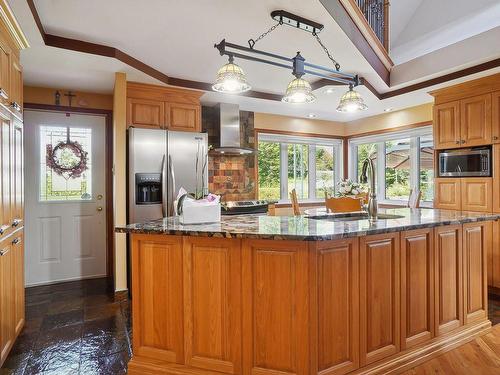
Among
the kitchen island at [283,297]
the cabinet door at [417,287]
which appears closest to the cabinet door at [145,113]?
the kitchen island at [283,297]

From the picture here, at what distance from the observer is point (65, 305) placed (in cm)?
314

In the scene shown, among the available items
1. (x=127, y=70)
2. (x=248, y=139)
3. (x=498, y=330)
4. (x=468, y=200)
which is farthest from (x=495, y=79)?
(x=127, y=70)

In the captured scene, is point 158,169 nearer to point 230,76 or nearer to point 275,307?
point 230,76

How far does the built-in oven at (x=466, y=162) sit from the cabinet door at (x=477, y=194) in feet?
0.22

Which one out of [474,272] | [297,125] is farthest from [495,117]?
[297,125]

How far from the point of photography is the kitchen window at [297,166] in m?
5.25

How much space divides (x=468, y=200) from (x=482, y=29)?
1.78 m

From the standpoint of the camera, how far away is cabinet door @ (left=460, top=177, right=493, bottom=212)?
10.9 ft

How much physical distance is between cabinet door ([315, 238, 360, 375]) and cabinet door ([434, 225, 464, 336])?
0.79 metres

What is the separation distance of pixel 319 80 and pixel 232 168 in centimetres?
188

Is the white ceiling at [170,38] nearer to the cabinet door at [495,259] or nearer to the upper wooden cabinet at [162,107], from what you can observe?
the upper wooden cabinet at [162,107]

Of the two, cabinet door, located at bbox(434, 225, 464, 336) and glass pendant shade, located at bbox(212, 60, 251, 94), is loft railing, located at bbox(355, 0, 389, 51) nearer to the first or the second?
glass pendant shade, located at bbox(212, 60, 251, 94)

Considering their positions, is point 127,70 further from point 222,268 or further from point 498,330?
point 498,330

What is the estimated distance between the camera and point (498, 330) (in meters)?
2.53
